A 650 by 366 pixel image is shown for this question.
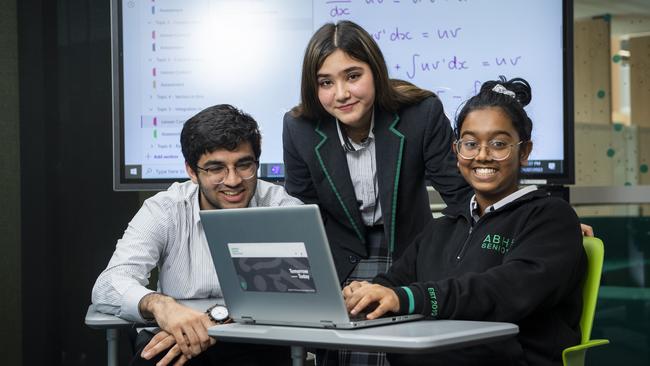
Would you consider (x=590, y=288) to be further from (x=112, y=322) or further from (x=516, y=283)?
(x=112, y=322)

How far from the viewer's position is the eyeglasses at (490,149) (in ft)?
6.35

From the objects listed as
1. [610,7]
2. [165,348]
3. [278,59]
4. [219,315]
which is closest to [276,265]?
[219,315]

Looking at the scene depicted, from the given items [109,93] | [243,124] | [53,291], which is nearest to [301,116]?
[243,124]

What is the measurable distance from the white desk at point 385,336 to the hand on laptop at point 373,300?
0.04m

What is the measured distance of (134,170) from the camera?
3.30m

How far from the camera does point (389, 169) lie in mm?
2453

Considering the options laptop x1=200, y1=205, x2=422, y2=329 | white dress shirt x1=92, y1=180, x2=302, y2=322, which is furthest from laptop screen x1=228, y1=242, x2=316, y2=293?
white dress shirt x1=92, y1=180, x2=302, y2=322

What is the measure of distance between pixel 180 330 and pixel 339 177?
2.48 ft

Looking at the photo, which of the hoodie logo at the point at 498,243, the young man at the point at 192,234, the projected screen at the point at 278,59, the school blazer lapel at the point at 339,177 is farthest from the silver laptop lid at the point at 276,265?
the projected screen at the point at 278,59

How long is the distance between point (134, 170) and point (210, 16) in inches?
25.6

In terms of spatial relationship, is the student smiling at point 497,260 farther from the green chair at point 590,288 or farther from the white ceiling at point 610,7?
the white ceiling at point 610,7

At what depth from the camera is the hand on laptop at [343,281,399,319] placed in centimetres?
164

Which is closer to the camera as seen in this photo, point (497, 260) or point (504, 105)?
point (497, 260)

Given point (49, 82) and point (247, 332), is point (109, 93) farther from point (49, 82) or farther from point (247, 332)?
point (247, 332)
